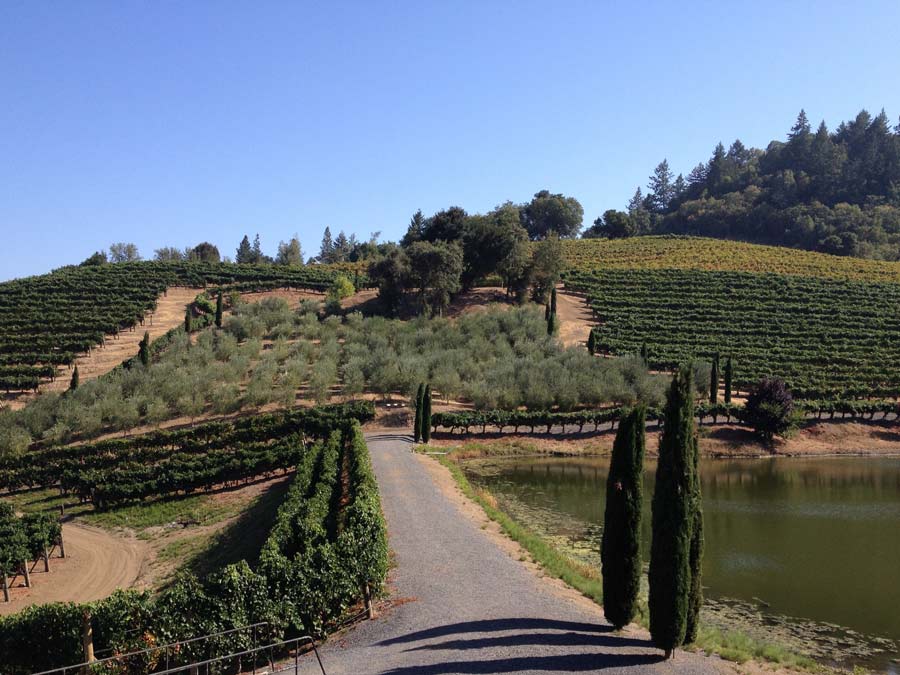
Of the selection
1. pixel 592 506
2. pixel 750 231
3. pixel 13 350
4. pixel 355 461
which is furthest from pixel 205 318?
pixel 750 231

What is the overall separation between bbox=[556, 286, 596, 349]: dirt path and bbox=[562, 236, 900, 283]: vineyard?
16775 millimetres

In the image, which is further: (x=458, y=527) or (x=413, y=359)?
(x=413, y=359)

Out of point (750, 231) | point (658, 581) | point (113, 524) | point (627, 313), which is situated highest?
point (750, 231)

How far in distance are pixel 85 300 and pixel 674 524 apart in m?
79.8

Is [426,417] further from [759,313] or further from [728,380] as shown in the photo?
[759,313]

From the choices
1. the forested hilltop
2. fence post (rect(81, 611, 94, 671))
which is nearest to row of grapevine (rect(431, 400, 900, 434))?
fence post (rect(81, 611, 94, 671))

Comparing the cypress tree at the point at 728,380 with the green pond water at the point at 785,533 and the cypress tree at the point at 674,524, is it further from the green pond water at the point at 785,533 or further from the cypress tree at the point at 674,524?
the cypress tree at the point at 674,524

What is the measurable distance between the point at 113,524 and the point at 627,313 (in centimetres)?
5809

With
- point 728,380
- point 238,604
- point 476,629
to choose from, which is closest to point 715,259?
point 728,380

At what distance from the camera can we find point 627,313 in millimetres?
74875

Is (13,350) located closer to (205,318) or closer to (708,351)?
(205,318)

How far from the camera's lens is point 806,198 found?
160750 millimetres

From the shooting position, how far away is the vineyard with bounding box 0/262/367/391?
58.9 m

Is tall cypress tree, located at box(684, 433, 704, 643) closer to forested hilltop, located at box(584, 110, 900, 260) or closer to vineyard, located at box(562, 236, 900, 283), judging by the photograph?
vineyard, located at box(562, 236, 900, 283)
